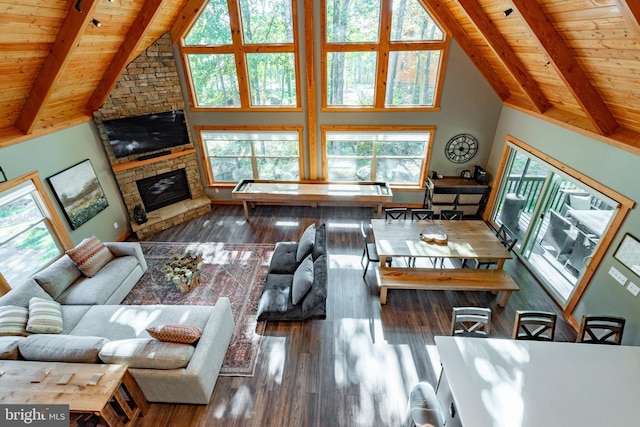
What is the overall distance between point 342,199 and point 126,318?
428 cm

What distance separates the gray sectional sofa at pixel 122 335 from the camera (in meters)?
2.94

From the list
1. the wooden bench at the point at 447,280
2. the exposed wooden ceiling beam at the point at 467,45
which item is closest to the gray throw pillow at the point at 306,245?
the wooden bench at the point at 447,280

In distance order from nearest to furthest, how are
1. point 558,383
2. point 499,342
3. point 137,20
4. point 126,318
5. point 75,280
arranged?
point 558,383, point 499,342, point 126,318, point 75,280, point 137,20

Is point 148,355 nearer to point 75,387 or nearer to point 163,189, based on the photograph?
point 75,387

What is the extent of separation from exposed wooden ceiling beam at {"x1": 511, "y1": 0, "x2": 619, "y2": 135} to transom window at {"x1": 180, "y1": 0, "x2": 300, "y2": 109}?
153 inches

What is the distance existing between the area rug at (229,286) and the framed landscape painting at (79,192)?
1135 millimetres

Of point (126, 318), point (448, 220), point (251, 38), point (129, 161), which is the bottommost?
point (126, 318)

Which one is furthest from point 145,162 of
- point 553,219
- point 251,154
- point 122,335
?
point 553,219

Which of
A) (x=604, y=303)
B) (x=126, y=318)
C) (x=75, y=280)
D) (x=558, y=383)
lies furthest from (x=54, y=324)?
(x=604, y=303)

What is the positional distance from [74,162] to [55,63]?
1.92 m

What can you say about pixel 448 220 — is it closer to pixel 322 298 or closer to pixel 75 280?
pixel 322 298

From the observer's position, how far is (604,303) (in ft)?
11.9

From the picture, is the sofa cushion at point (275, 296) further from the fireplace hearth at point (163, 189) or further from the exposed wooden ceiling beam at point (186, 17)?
the exposed wooden ceiling beam at point (186, 17)

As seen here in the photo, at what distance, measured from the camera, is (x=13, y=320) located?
129 inches
